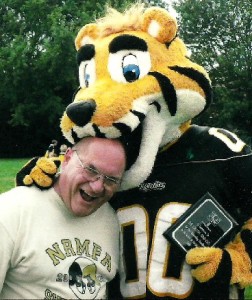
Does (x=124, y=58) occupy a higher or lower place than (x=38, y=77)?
Answer: higher

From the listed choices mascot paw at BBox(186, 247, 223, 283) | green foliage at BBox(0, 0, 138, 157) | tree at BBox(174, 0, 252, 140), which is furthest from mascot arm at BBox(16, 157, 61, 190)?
green foliage at BBox(0, 0, 138, 157)

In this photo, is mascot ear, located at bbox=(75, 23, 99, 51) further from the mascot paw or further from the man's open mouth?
the mascot paw

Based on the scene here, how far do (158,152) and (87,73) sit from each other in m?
0.48

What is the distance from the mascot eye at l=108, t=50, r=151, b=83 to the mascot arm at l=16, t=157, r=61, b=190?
47cm

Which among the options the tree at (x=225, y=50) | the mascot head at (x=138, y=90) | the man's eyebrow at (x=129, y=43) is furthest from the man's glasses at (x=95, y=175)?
the tree at (x=225, y=50)

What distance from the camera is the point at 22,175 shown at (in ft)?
8.20

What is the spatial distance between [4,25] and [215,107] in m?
11.2

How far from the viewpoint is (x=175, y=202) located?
2.45 meters

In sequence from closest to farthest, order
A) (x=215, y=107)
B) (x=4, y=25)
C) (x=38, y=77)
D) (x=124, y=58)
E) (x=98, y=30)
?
1. (x=124, y=58)
2. (x=98, y=30)
3. (x=215, y=107)
4. (x=38, y=77)
5. (x=4, y=25)

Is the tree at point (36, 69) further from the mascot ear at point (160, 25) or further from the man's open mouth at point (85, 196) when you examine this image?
Result: the man's open mouth at point (85, 196)

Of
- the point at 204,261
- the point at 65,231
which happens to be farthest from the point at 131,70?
the point at 204,261

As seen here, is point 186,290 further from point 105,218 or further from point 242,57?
point 242,57

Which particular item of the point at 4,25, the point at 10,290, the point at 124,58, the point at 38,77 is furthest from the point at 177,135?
the point at 4,25

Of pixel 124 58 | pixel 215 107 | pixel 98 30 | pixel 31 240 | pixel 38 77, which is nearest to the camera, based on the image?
pixel 31 240
